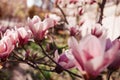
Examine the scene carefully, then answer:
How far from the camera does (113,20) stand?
14.7 ft

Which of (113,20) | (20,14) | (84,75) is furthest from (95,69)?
(20,14)

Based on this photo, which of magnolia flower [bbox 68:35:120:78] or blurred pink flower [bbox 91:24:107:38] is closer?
magnolia flower [bbox 68:35:120:78]

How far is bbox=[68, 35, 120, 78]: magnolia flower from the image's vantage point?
771mm

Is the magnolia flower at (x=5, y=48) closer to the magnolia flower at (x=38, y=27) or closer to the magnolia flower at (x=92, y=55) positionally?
the magnolia flower at (x=38, y=27)

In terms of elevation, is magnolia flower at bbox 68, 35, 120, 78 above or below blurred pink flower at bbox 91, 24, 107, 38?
above

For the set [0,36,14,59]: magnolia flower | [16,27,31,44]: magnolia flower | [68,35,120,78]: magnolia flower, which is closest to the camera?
[68,35,120,78]: magnolia flower

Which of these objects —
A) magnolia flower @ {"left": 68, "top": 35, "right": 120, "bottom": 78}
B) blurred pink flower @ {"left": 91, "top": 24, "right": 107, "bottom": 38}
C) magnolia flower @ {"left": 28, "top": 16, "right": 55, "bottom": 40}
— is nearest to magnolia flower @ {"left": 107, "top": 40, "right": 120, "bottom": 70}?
magnolia flower @ {"left": 68, "top": 35, "right": 120, "bottom": 78}

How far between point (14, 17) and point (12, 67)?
1210 cm

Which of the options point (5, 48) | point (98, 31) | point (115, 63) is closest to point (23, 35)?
point (5, 48)

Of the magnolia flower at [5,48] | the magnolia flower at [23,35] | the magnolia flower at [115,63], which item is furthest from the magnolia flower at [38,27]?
the magnolia flower at [115,63]

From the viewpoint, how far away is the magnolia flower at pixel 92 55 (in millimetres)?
771

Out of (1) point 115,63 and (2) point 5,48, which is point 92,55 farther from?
(2) point 5,48

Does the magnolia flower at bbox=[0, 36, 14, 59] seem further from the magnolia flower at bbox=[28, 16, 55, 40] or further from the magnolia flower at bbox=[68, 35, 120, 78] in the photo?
the magnolia flower at bbox=[68, 35, 120, 78]

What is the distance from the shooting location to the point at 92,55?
0.78 meters
